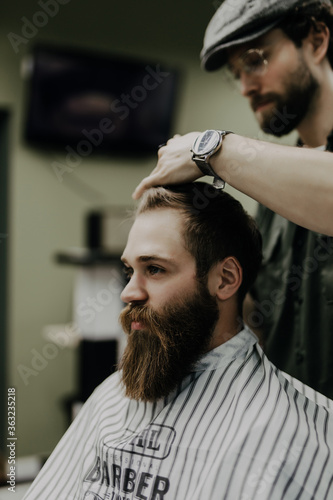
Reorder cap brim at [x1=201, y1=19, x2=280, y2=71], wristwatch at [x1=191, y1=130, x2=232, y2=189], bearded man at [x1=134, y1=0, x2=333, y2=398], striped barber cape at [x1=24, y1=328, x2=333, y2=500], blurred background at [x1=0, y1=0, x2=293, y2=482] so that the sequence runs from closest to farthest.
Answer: striped barber cape at [x1=24, y1=328, x2=333, y2=500] → wristwatch at [x1=191, y1=130, x2=232, y2=189] → bearded man at [x1=134, y1=0, x2=333, y2=398] → cap brim at [x1=201, y1=19, x2=280, y2=71] → blurred background at [x1=0, y1=0, x2=293, y2=482]

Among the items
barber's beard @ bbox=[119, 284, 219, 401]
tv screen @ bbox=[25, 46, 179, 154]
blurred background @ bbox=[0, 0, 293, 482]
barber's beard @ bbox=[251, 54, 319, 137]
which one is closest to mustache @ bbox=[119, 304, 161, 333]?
barber's beard @ bbox=[119, 284, 219, 401]

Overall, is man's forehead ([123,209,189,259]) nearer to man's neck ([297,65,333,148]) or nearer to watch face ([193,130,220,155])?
watch face ([193,130,220,155])

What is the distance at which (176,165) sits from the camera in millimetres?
1332

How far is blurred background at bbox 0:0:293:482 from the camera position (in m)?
3.59

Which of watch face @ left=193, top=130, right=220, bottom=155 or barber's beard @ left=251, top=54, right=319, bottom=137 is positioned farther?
barber's beard @ left=251, top=54, right=319, bottom=137

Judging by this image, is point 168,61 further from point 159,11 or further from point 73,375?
point 73,375

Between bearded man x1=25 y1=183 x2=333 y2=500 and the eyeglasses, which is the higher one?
the eyeglasses

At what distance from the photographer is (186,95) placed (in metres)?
4.08

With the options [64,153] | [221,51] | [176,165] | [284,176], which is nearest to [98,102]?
[64,153]

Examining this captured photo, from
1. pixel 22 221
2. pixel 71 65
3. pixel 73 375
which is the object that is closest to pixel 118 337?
pixel 73 375

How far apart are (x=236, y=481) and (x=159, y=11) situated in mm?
3688

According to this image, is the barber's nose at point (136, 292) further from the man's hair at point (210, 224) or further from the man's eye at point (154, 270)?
the man's hair at point (210, 224)

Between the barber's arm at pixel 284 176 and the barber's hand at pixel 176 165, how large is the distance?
87 mm

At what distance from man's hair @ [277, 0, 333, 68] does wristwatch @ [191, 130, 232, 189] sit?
1.60 feet
